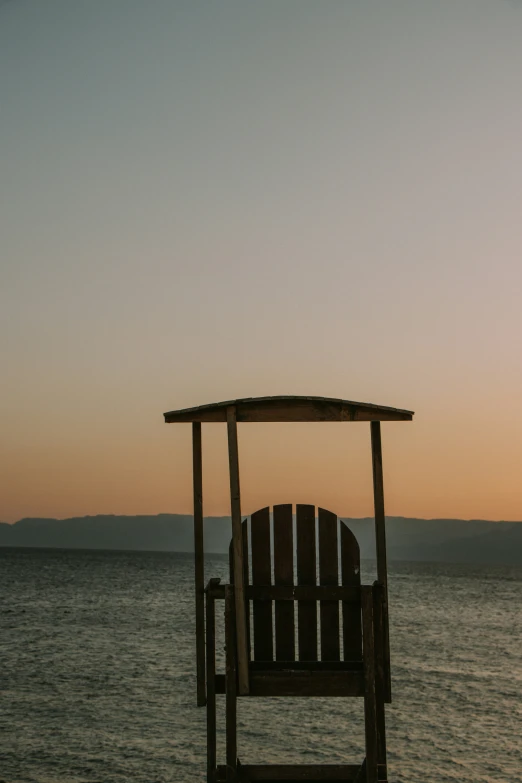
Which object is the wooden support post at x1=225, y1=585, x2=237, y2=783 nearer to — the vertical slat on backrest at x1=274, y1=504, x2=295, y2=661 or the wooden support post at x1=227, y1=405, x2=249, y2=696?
the wooden support post at x1=227, y1=405, x2=249, y2=696

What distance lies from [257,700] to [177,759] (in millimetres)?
7074

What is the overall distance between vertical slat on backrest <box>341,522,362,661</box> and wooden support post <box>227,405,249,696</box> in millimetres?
1013

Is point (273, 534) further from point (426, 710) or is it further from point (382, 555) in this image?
point (426, 710)

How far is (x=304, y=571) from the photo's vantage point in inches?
323

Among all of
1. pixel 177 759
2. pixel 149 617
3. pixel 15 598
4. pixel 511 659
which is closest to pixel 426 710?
pixel 177 759

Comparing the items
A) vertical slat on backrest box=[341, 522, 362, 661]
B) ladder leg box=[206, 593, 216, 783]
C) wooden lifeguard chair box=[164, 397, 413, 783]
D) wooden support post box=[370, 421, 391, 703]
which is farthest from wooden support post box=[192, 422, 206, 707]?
wooden support post box=[370, 421, 391, 703]

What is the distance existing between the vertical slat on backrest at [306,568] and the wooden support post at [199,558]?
99cm

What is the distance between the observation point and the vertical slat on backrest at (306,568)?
8.20m

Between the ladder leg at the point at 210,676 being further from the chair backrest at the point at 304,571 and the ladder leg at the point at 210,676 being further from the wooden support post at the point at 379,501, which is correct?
the wooden support post at the point at 379,501

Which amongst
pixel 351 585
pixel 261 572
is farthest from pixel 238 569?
pixel 351 585

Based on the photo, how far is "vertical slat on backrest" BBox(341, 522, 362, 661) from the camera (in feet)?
26.7

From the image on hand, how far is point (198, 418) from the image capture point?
8.41 meters

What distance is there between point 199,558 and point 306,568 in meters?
1.07

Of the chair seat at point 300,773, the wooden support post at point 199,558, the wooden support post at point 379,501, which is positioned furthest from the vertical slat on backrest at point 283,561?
the chair seat at point 300,773
